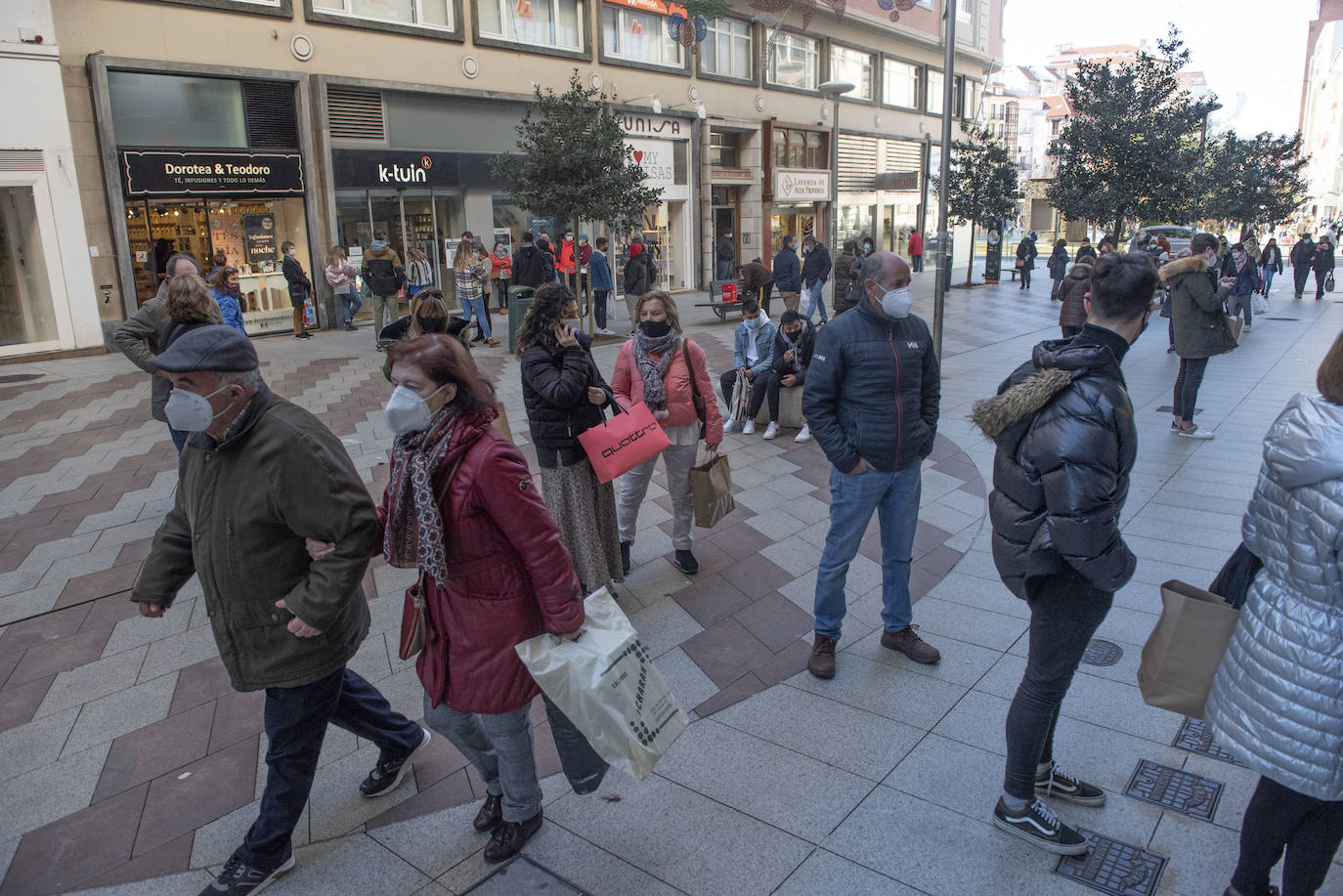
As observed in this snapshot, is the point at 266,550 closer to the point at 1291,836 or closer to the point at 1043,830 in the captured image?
the point at 1043,830

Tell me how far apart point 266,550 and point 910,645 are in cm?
297

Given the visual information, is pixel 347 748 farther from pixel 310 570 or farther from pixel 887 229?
pixel 887 229

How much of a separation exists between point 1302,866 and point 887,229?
3579cm

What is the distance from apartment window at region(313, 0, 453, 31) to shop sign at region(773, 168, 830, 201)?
1170cm

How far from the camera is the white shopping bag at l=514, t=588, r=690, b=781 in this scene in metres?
2.62

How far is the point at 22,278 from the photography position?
14.4 metres

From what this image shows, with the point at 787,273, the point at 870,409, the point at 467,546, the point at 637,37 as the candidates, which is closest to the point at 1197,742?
the point at 870,409

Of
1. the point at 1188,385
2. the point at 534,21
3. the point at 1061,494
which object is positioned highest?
the point at 534,21

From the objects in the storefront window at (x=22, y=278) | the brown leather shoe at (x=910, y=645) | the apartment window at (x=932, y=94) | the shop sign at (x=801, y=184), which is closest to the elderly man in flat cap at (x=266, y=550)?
the brown leather shoe at (x=910, y=645)

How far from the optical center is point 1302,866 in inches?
96.7

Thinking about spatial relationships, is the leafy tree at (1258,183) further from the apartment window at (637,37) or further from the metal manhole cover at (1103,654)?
the metal manhole cover at (1103,654)

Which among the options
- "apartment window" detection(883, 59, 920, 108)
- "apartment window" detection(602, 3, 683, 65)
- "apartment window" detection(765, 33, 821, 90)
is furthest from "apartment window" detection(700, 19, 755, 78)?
"apartment window" detection(883, 59, 920, 108)

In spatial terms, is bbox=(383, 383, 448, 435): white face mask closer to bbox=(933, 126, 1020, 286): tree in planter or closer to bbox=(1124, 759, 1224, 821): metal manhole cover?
bbox=(1124, 759, 1224, 821): metal manhole cover

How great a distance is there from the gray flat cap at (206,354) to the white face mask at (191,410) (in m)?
0.07
